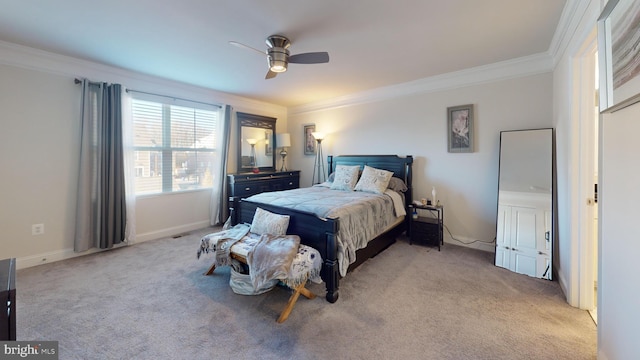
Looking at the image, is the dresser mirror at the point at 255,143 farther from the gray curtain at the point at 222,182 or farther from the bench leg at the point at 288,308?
the bench leg at the point at 288,308

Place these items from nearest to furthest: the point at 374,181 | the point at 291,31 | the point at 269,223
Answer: the point at 291,31
the point at 269,223
the point at 374,181

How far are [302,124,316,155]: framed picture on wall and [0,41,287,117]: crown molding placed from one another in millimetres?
1483

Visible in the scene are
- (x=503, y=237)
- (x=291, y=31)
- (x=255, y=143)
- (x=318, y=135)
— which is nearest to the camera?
Result: (x=291, y=31)

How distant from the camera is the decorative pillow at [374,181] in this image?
11.6 feet

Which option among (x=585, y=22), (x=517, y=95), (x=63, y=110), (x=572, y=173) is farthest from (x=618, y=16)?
(x=63, y=110)

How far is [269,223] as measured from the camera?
2518mm

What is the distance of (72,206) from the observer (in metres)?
3.19

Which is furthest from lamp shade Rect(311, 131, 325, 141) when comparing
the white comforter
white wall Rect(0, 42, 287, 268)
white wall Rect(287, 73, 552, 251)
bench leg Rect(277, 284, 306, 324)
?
bench leg Rect(277, 284, 306, 324)

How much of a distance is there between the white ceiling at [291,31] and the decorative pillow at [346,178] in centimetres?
144

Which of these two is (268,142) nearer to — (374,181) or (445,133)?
(374,181)

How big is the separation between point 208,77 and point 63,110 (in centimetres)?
175

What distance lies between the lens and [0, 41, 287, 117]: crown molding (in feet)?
8.97

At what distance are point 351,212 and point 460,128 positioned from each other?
2.19m

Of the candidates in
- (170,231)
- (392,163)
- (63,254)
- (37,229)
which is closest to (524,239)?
(392,163)
